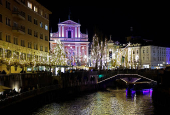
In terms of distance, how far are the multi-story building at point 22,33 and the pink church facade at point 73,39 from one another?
3277 centimetres

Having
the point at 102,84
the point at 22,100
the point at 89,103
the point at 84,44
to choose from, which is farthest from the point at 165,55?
the point at 22,100

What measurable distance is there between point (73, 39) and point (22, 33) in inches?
2084

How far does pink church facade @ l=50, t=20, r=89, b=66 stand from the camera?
109488mm

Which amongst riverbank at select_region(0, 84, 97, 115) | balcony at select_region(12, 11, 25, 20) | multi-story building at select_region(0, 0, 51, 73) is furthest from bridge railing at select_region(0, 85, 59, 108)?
balcony at select_region(12, 11, 25, 20)

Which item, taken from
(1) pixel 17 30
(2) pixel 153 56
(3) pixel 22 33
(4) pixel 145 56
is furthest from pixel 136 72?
(4) pixel 145 56

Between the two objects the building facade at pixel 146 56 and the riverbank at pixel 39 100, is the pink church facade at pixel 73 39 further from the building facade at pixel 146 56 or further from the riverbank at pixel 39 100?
the riverbank at pixel 39 100

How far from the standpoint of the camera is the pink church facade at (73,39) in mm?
109488

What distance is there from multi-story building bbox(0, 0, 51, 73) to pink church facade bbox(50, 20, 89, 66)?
108 feet

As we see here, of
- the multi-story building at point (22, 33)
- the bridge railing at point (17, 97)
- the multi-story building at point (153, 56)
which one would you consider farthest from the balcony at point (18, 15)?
the multi-story building at point (153, 56)

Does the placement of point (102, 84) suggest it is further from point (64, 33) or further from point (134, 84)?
point (64, 33)

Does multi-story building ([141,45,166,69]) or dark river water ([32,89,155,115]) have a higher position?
multi-story building ([141,45,166,69])

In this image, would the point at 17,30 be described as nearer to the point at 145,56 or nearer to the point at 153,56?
the point at 145,56

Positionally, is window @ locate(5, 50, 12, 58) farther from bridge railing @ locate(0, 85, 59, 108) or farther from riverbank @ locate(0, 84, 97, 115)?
riverbank @ locate(0, 84, 97, 115)

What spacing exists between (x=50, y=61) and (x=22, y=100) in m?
38.7
